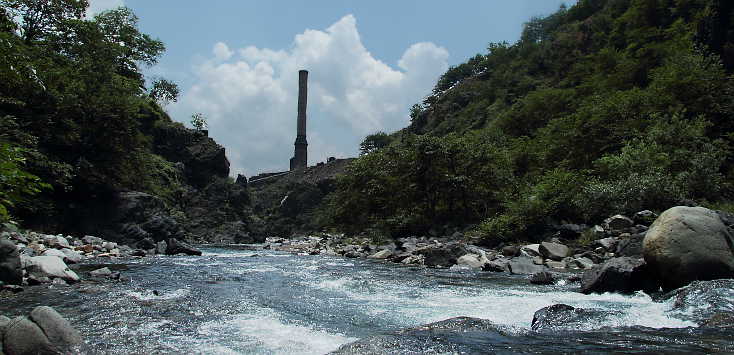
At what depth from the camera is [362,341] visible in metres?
4.62

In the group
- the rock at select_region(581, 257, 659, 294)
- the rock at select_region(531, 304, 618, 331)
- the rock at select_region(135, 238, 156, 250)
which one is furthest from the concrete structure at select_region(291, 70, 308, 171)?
the rock at select_region(531, 304, 618, 331)

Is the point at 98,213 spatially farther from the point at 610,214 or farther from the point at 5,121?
the point at 610,214

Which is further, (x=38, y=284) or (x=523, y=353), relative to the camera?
(x=38, y=284)

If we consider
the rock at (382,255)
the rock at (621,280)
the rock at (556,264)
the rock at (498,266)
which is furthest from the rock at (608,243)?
the rock at (382,255)

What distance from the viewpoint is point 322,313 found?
297 inches

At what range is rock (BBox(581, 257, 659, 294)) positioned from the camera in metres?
8.91

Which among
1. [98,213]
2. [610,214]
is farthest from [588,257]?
[98,213]

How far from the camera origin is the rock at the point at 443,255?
15.2m

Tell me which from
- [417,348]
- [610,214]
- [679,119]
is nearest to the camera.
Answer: [417,348]

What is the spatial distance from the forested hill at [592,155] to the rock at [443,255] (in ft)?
16.0

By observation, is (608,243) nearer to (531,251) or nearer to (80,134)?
(531,251)

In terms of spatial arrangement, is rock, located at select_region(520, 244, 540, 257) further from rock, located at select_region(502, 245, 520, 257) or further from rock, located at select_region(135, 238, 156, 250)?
rock, located at select_region(135, 238, 156, 250)

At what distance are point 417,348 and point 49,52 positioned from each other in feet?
92.8

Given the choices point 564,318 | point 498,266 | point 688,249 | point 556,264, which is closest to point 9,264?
point 564,318
